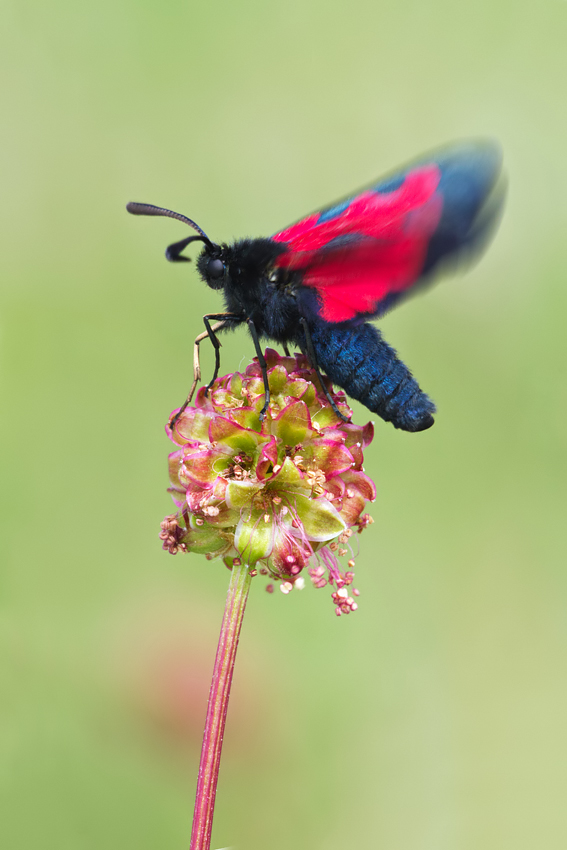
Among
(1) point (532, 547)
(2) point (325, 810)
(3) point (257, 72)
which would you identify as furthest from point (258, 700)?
(3) point (257, 72)

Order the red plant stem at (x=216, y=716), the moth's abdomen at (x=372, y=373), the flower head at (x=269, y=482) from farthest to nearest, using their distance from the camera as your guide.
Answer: the moth's abdomen at (x=372, y=373), the flower head at (x=269, y=482), the red plant stem at (x=216, y=716)

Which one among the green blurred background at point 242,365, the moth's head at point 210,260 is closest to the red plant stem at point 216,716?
the moth's head at point 210,260

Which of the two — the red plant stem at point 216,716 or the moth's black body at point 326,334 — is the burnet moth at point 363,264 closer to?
the moth's black body at point 326,334

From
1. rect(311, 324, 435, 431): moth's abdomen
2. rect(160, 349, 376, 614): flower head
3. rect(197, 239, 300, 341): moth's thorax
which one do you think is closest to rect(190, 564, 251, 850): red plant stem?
rect(160, 349, 376, 614): flower head

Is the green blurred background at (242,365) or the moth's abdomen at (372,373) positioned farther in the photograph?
the green blurred background at (242,365)

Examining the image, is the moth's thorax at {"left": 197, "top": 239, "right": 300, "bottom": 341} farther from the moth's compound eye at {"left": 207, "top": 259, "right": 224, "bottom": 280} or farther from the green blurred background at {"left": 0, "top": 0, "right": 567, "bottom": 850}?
the green blurred background at {"left": 0, "top": 0, "right": 567, "bottom": 850}

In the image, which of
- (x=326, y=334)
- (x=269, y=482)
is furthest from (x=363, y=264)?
(x=269, y=482)
